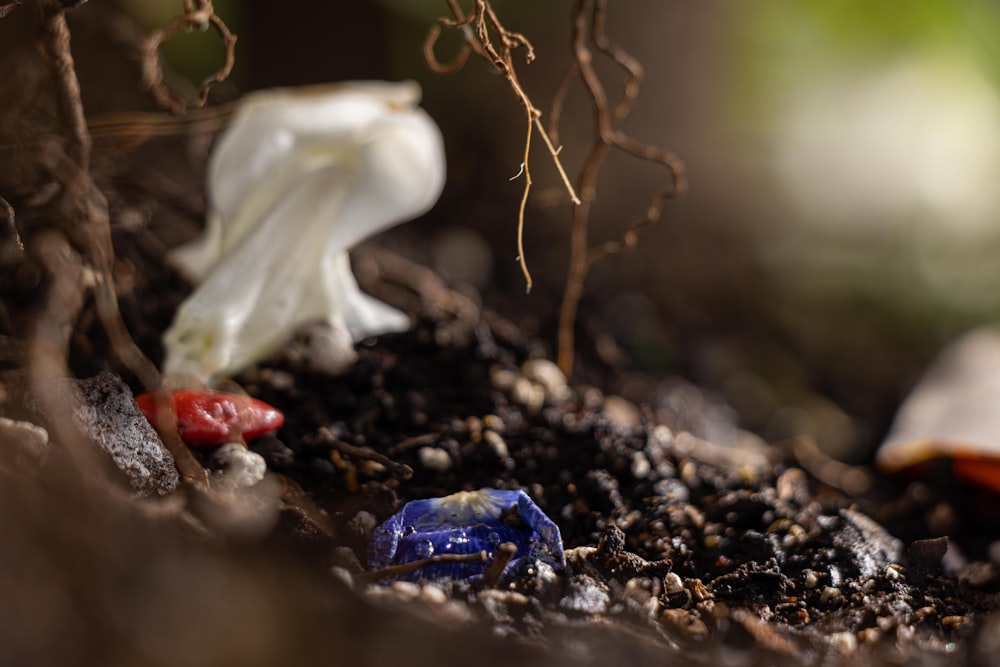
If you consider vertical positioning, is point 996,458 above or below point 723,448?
above

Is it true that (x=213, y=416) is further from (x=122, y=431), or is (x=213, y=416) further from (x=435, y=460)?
(x=435, y=460)

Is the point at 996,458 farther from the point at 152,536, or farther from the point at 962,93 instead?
the point at 962,93

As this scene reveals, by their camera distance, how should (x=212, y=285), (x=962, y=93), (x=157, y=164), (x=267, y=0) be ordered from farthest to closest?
(x=962, y=93)
(x=267, y=0)
(x=157, y=164)
(x=212, y=285)

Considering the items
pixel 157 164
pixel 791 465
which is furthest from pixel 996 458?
pixel 157 164

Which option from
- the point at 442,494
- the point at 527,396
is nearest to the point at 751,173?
the point at 527,396

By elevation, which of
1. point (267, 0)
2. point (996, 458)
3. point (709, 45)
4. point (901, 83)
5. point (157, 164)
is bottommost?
point (157, 164)

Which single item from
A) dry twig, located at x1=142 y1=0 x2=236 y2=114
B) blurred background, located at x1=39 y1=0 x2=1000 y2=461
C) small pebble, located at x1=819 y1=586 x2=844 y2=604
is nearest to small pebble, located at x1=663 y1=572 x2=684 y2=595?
small pebble, located at x1=819 y1=586 x2=844 y2=604

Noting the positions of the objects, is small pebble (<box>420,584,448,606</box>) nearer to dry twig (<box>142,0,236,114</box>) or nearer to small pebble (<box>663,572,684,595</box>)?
small pebble (<box>663,572,684,595</box>)
